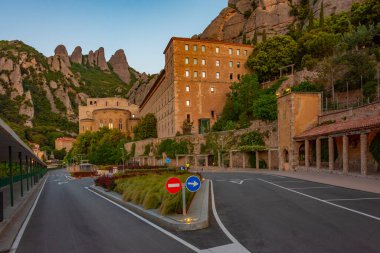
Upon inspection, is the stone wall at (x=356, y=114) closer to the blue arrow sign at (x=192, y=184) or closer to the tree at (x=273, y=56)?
the blue arrow sign at (x=192, y=184)

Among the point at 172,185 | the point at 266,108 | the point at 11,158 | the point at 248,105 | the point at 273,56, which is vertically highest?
the point at 273,56

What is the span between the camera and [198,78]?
7812 centimetres

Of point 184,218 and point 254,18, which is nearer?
point 184,218

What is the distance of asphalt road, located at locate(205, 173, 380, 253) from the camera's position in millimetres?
7402

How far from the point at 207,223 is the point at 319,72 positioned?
50.8 m

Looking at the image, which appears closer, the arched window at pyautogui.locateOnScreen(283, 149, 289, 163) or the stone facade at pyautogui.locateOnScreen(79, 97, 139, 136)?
the arched window at pyautogui.locateOnScreen(283, 149, 289, 163)

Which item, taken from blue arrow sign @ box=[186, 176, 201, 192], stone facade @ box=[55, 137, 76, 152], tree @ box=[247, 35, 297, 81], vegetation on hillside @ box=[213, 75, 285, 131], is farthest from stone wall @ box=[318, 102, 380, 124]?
stone facade @ box=[55, 137, 76, 152]

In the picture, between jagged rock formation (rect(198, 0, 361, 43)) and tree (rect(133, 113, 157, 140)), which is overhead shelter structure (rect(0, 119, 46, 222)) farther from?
jagged rock formation (rect(198, 0, 361, 43))

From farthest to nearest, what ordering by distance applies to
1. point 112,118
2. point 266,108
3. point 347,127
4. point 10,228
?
1. point 112,118
2. point 266,108
3. point 347,127
4. point 10,228

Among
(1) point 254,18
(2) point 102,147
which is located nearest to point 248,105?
(2) point 102,147

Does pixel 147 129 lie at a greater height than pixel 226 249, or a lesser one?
greater

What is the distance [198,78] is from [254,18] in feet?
140

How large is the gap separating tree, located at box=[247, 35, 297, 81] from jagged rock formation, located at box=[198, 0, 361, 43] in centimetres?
2053

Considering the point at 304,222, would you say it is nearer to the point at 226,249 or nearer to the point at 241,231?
the point at 241,231
